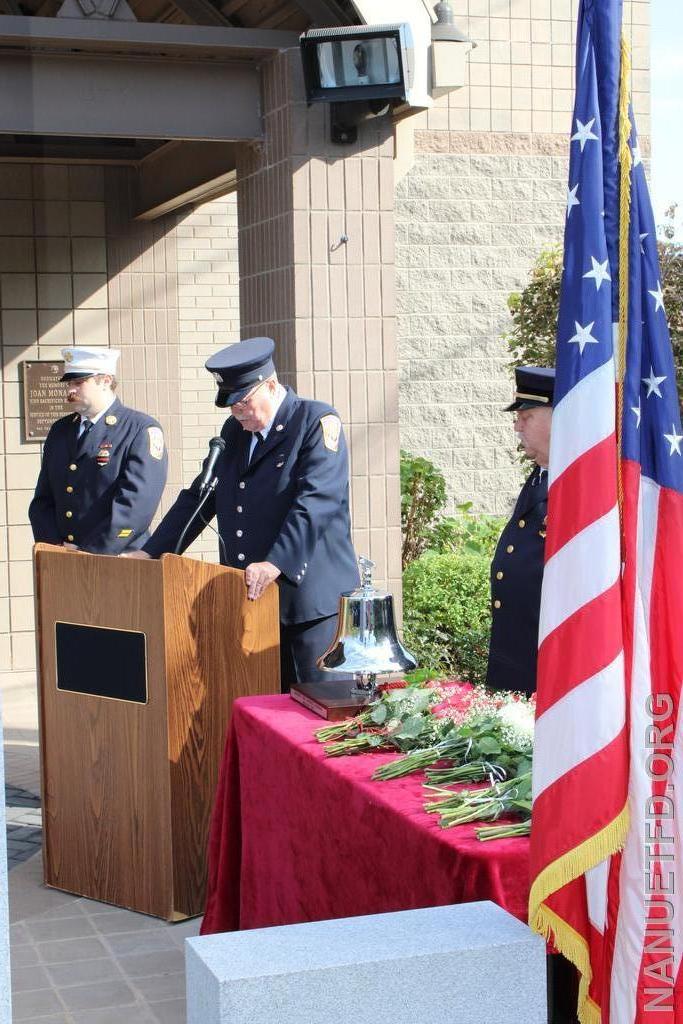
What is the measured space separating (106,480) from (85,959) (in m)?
2.23

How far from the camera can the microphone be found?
15.3ft

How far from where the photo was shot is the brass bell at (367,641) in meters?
3.62

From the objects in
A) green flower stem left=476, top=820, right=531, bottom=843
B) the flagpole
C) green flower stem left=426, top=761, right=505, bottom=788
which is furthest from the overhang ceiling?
green flower stem left=476, top=820, right=531, bottom=843

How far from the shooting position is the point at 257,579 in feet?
14.0

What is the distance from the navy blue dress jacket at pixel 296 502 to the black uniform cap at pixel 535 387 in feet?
2.48

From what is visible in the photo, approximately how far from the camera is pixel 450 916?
239cm

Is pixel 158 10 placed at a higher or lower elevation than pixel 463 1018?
higher

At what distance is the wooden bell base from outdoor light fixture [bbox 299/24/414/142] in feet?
9.74

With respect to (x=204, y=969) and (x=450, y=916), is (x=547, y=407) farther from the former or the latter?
(x=204, y=969)

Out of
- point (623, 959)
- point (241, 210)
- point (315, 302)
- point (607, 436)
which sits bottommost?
point (623, 959)

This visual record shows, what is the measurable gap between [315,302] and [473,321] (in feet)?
15.8

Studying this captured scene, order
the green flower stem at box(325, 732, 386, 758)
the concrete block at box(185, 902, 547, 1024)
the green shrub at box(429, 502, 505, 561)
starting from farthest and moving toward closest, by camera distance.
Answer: the green shrub at box(429, 502, 505, 561), the green flower stem at box(325, 732, 386, 758), the concrete block at box(185, 902, 547, 1024)

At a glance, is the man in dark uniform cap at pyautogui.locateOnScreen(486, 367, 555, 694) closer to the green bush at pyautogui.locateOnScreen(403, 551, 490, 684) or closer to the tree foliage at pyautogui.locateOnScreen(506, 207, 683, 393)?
the green bush at pyautogui.locateOnScreen(403, 551, 490, 684)

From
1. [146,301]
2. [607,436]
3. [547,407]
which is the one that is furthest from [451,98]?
[607,436]
